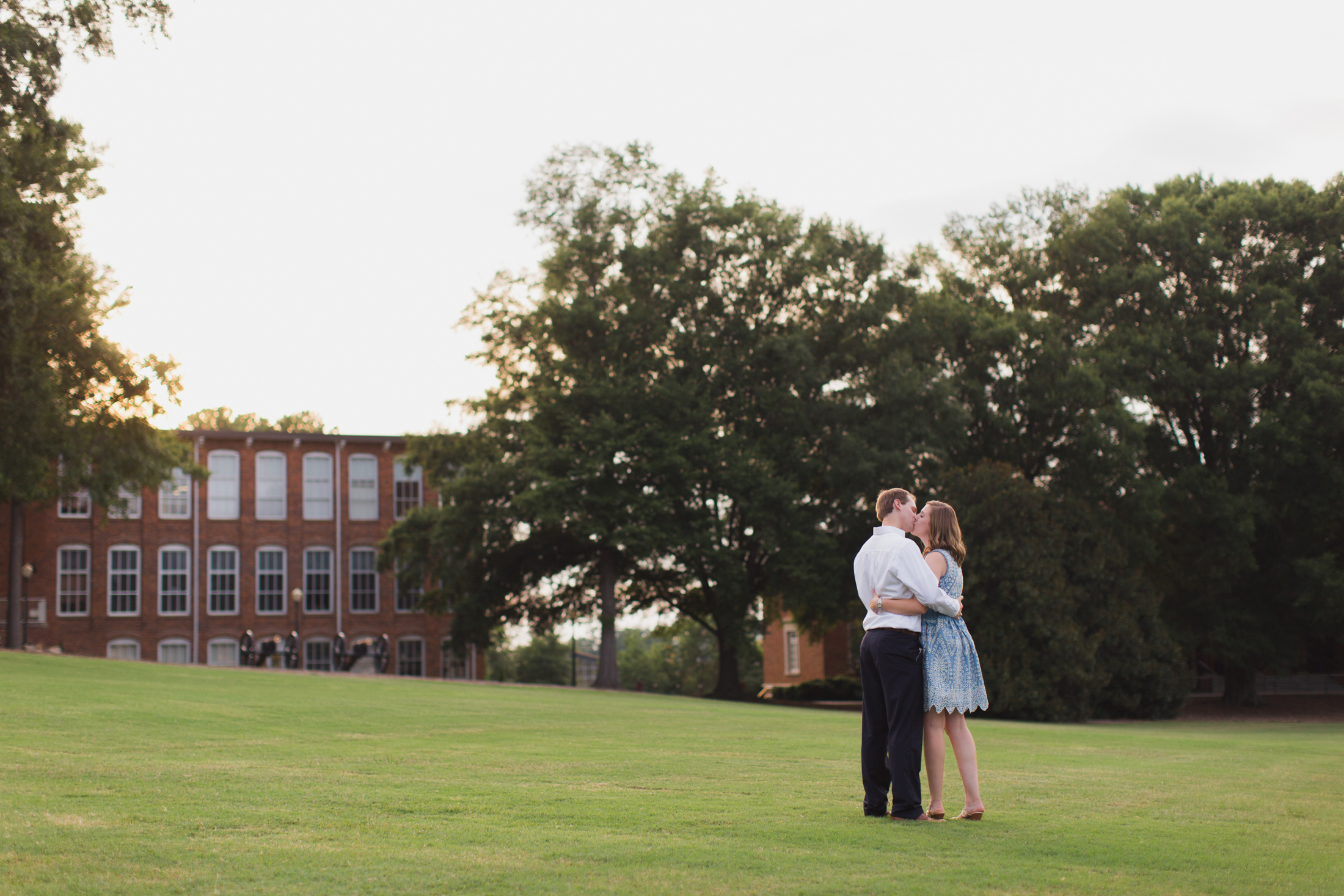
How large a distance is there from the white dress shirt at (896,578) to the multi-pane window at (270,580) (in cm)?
4805

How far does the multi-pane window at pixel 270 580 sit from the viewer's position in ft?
167

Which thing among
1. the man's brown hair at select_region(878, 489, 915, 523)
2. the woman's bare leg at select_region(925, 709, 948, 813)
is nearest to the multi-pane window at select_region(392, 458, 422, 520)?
the man's brown hair at select_region(878, 489, 915, 523)

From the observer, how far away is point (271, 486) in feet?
170

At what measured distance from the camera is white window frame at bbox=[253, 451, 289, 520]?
5159 cm

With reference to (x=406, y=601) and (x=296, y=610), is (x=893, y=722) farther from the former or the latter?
(x=406, y=601)

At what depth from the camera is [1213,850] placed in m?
5.93

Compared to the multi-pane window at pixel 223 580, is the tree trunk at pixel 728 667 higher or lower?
lower

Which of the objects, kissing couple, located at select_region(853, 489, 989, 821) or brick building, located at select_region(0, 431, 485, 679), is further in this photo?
brick building, located at select_region(0, 431, 485, 679)

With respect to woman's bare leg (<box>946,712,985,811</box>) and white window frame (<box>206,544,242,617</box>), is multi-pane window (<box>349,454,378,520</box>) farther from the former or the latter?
woman's bare leg (<box>946,712,985,811</box>)

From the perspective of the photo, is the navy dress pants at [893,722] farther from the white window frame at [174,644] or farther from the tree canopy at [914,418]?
the white window frame at [174,644]

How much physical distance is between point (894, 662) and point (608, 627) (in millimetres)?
30059

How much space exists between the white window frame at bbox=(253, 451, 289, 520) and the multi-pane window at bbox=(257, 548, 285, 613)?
4.90 feet

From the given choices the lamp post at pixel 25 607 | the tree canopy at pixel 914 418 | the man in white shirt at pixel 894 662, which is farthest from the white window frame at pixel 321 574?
the man in white shirt at pixel 894 662

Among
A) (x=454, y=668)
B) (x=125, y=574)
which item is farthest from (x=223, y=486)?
(x=454, y=668)
